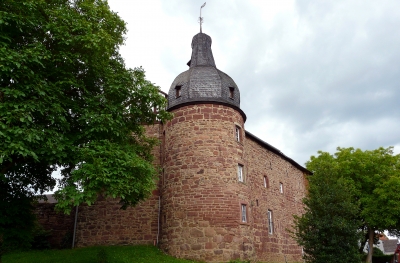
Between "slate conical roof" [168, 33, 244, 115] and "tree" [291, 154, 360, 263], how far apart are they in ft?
18.3

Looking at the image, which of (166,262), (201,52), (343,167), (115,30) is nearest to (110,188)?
(166,262)

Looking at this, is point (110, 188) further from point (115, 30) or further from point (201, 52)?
point (201, 52)

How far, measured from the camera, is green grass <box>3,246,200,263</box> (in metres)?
15.0

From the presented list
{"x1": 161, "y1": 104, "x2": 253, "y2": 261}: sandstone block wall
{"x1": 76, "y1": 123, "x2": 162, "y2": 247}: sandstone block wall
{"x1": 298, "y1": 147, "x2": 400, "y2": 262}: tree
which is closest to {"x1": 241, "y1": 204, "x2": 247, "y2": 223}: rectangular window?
{"x1": 161, "y1": 104, "x2": 253, "y2": 261}: sandstone block wall

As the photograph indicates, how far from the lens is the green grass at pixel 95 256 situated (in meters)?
15.0

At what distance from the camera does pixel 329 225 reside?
13.9m

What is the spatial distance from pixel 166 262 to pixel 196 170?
4010 mm

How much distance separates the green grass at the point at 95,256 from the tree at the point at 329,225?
485 centimetres

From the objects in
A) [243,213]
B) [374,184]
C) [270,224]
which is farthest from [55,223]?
[374,184]

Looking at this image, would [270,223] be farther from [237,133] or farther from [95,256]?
[95,256]

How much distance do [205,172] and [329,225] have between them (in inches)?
214

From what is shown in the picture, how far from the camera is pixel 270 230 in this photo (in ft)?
71.9

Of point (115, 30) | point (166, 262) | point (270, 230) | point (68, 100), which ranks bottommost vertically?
point (166, 262)

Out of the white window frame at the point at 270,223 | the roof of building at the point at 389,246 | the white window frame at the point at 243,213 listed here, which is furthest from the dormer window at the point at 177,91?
the roof of building at the point at 389,246
